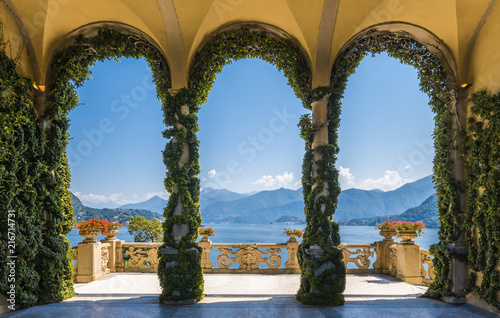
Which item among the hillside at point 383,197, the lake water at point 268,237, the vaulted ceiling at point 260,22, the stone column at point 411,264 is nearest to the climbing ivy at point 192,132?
the vaulted ceiling at point 260,22

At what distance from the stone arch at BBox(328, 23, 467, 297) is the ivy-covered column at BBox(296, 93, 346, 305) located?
0.24 meters

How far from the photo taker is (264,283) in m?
7.21

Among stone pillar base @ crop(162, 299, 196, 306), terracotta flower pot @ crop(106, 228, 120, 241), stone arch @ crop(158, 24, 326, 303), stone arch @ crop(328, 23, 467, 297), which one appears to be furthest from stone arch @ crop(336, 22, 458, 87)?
terracotta flower pot @ crop(106, 228, 120, 241)

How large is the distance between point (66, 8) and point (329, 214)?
19.7ft

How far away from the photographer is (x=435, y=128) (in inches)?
245

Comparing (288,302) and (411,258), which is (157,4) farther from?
(411,258)

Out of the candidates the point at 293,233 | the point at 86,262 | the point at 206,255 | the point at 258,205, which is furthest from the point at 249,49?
the point at 258,205

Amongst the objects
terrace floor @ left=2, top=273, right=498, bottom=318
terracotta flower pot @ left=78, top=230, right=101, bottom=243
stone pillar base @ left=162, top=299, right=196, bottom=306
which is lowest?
terrace floor @ left=2, top=273, right=498, bottom=318

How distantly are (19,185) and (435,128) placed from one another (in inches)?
300

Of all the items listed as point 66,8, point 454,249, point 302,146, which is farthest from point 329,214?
point 66,8

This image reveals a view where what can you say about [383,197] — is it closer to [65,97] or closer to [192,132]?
[192,132]

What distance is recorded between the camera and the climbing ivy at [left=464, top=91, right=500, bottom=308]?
16.3 ft

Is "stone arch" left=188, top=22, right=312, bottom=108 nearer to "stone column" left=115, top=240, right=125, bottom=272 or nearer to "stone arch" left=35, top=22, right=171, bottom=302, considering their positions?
"stone arch" left=35, top=22, right=171, bottom=302

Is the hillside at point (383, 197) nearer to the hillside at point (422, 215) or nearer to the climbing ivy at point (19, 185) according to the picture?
the hillside at point (422, 215)
